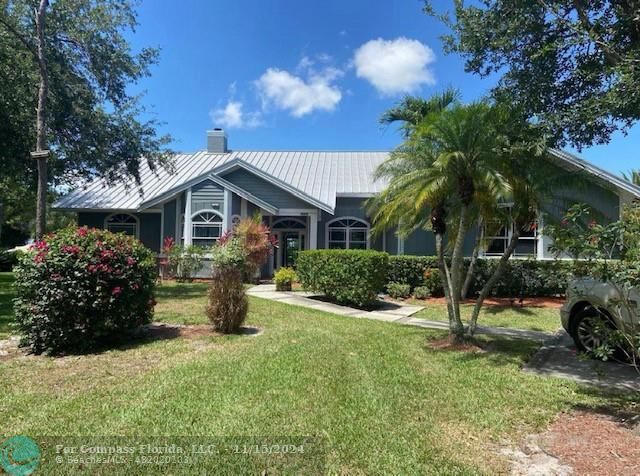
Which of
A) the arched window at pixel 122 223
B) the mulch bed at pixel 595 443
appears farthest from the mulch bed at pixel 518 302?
the arched window at pixel 122 223

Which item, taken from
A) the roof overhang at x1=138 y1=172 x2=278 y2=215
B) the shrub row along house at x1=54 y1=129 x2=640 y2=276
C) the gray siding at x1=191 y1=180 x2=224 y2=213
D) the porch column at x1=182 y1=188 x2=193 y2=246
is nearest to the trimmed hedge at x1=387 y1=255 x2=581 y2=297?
the shrub row along house at x1=54 y1=129 x2=640 y2=276

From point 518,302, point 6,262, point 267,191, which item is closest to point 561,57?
point 518,302

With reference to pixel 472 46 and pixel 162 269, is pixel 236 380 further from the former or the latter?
pixel 162 269

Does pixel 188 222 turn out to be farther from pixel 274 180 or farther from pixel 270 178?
pixel 274 180

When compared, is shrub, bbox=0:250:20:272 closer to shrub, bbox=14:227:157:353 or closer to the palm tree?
shrub, bbox=14:227:157:353

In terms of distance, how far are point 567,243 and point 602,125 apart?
2.30 metres

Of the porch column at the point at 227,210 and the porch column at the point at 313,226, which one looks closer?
the porch column at the point at 227,210

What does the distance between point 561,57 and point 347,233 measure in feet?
45.5

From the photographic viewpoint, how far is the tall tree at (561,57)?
507 cm

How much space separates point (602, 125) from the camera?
5711 millimetres

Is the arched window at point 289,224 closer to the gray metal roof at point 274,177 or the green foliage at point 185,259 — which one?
the gray metal roof at point 274,177

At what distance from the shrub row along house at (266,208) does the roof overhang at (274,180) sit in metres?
0.04

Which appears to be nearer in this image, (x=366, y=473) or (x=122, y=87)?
A: (x=366, y=473)

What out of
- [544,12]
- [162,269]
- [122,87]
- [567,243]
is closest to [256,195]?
[162,269]
